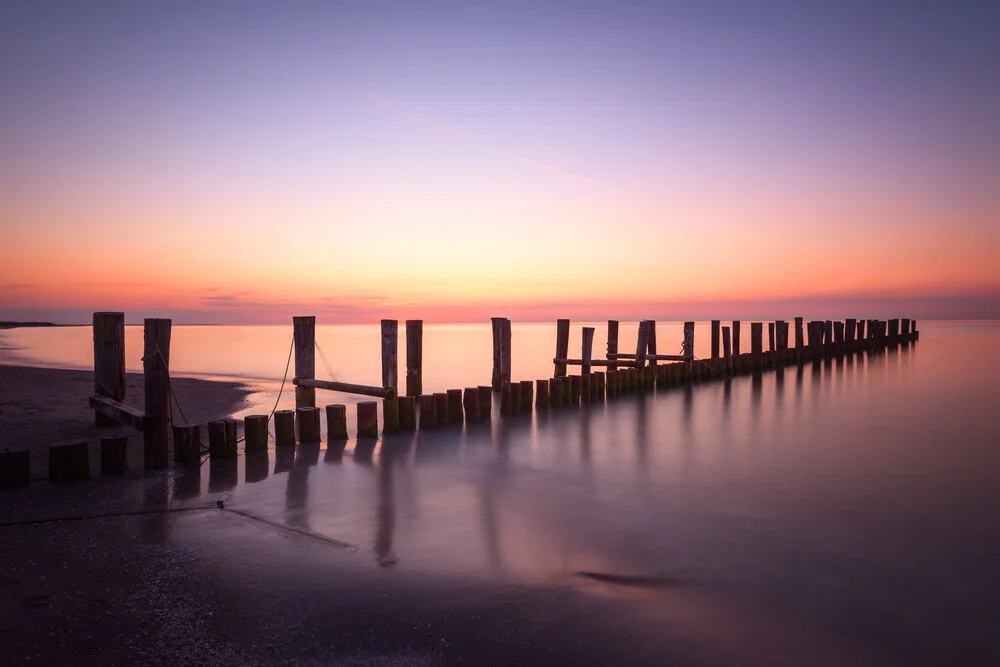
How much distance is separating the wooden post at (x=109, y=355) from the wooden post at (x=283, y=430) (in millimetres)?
2480

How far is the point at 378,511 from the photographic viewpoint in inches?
251

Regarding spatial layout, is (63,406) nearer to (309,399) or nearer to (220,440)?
(309,399)

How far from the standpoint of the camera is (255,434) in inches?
331

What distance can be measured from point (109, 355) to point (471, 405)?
6.05m

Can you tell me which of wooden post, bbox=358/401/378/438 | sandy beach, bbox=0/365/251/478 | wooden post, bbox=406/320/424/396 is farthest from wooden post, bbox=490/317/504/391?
sandy beach, bbox=0/365/251/478

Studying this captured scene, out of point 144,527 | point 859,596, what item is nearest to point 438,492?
point 144,527

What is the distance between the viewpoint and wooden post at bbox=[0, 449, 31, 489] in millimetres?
6180

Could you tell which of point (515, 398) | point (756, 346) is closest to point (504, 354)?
point (515, 398)

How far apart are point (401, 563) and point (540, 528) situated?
1.67 metres

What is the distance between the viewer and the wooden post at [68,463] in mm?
6422

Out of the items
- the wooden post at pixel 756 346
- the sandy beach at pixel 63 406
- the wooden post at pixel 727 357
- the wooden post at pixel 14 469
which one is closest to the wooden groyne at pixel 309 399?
the wooden post at pixel 14 469

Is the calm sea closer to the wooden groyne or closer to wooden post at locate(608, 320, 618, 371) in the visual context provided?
the wooden groyne

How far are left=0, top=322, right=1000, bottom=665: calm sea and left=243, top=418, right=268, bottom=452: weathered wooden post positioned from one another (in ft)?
1.78

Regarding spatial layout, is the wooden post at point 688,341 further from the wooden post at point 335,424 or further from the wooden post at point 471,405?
the wooden post at point 335,424
